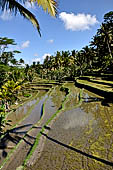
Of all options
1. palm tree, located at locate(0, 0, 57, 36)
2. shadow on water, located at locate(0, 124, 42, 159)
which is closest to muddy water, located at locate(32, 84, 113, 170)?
shadow on water, located at locate(0, 124, 42, 159)

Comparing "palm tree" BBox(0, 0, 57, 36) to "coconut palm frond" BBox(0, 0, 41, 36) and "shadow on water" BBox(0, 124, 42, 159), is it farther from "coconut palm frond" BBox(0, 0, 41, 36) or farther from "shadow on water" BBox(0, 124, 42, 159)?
"shadow on water" BBox(0, 124, 42, 159)

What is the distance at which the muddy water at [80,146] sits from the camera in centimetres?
457

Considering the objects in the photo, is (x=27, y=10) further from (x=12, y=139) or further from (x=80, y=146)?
(x=12, y=139)

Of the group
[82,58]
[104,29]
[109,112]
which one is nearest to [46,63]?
[82,58]

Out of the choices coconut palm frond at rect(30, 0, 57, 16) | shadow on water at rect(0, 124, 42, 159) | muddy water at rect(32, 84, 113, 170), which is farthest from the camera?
shadow on water at rect(0, 124, 42, 159)

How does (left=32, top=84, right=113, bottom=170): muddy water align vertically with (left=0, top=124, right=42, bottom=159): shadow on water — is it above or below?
above

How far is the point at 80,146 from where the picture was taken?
5.62 metres

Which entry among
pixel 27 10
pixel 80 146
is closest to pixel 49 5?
pixel 27 10

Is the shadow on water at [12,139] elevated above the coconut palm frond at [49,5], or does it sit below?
below

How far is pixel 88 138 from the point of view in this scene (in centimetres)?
616

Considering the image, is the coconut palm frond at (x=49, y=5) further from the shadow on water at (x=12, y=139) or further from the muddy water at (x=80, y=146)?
the shadow on water at (x=12, y=139)

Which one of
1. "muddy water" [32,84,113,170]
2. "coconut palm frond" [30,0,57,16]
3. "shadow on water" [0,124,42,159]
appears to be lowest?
"shadow on water" [0,124,42,159]

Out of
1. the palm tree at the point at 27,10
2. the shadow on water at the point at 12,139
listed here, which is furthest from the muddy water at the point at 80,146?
the palm tree at the point at 27,10

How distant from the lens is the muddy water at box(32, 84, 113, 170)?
457 cm
